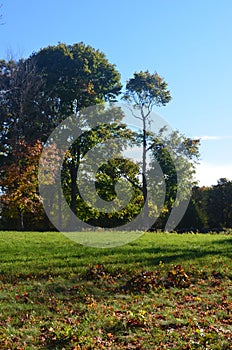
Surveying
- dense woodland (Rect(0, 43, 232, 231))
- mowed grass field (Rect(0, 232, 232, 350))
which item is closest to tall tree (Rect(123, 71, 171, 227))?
dense woodland (Rect(0, 43, 232, 231))

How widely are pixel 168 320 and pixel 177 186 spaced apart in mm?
25194

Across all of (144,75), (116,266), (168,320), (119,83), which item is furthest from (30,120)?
(168,320)

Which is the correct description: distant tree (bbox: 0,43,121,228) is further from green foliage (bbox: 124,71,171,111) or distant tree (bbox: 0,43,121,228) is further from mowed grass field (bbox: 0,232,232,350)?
mowed grass field (bbox: 0,232,232,350)

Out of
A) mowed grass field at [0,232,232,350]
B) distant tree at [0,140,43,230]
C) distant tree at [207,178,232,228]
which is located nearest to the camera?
mowed grass field at [0,232,232,350]

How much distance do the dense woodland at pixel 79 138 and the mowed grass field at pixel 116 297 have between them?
36.8 feet

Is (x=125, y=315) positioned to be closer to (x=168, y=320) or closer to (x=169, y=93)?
(x=168, y=320)

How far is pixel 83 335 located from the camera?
6641mm

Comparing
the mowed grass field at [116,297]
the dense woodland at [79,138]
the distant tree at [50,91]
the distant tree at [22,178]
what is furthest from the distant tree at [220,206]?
the mowed grass field at [116,297]

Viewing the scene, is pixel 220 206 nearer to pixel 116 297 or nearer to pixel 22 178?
pixel 22 178

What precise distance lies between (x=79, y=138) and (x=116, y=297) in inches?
799

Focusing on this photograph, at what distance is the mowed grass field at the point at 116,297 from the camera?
21.5ft

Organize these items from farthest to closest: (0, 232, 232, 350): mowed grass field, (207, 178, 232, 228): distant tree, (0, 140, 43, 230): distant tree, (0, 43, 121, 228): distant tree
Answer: (207, 178, 232, 228): distant tree < (0, 43, 121, 228): distant tree < (0, 140, 43, 230): distant tree < (0, 232, 232, 350): mowed grass field

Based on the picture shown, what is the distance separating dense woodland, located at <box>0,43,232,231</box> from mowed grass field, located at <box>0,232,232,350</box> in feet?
36.8

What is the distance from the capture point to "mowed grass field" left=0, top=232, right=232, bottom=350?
657 cm
